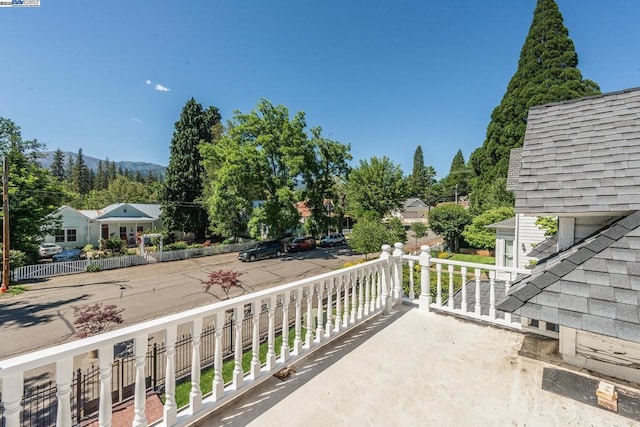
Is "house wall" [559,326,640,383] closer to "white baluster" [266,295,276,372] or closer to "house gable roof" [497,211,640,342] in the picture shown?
"house gable roof" [497,211,640,342]

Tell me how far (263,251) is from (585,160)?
58.3 feet

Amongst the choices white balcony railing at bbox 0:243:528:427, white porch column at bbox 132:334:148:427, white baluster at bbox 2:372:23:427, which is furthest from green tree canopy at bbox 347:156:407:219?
white baluster at bbox 2:372:23:427

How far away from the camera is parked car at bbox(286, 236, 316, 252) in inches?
847

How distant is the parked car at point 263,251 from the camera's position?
18.2 metres

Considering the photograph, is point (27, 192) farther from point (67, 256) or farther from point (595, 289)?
point (595, 289)

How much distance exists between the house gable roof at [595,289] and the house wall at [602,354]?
77 centimetres

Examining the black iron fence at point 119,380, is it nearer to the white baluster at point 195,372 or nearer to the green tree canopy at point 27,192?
the white baluster at point 195,372

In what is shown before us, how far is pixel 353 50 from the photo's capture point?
11.6 m

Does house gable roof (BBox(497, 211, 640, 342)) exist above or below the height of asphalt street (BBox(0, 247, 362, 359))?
above

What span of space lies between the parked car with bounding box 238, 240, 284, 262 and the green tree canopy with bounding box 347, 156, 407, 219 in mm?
8429

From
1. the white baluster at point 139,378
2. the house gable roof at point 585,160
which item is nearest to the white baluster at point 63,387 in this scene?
the white baluster at point 139,378

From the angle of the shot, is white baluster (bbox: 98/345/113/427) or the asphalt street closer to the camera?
white baluster (bbox: 98/345/113/427)

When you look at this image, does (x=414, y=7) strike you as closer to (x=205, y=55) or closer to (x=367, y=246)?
(x=205, y=55)

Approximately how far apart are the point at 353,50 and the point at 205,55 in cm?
628
